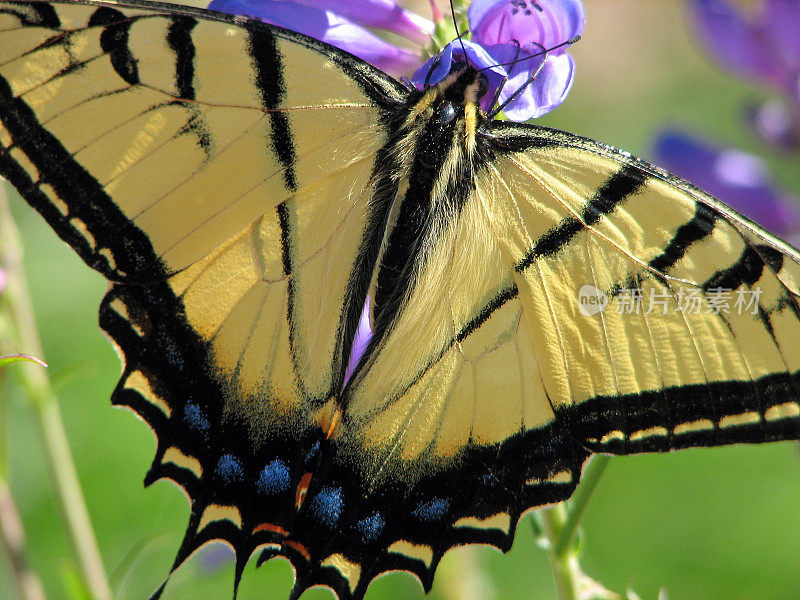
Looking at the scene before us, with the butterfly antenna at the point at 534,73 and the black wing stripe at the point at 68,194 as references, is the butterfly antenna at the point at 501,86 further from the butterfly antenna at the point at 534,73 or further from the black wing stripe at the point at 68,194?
the black wing stripe at the point at 68,194

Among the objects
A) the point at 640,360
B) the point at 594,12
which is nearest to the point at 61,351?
the point at 640,360

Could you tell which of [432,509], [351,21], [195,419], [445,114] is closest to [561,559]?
[432,509]

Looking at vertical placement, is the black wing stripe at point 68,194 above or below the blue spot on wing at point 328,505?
above

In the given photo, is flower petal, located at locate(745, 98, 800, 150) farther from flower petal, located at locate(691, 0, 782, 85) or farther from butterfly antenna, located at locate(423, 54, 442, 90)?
butterfly antenna, located at locate(423, 54, 442, 90)

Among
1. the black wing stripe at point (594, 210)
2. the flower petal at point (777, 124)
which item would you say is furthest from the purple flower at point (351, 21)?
the flower petal at point (777, 124)

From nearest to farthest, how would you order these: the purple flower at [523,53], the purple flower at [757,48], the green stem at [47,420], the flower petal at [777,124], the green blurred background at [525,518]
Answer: the purple flower at [523,53] < the green stem at [47,420] < the purple flower at [757,48] < the flower petal at [777,124] < the green blurred background at [525,518]

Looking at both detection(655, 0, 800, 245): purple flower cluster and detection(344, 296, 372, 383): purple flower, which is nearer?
detection(344, 296, 372, 383): purple flower

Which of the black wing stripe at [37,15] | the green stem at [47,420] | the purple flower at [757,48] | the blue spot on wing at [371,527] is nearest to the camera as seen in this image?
the black wing stripe at [37,15]

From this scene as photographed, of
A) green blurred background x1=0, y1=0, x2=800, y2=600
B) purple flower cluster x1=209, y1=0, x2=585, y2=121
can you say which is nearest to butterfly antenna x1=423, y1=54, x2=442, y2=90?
purple flower cluster x1=209, y1=0, x2=585, y2=121
